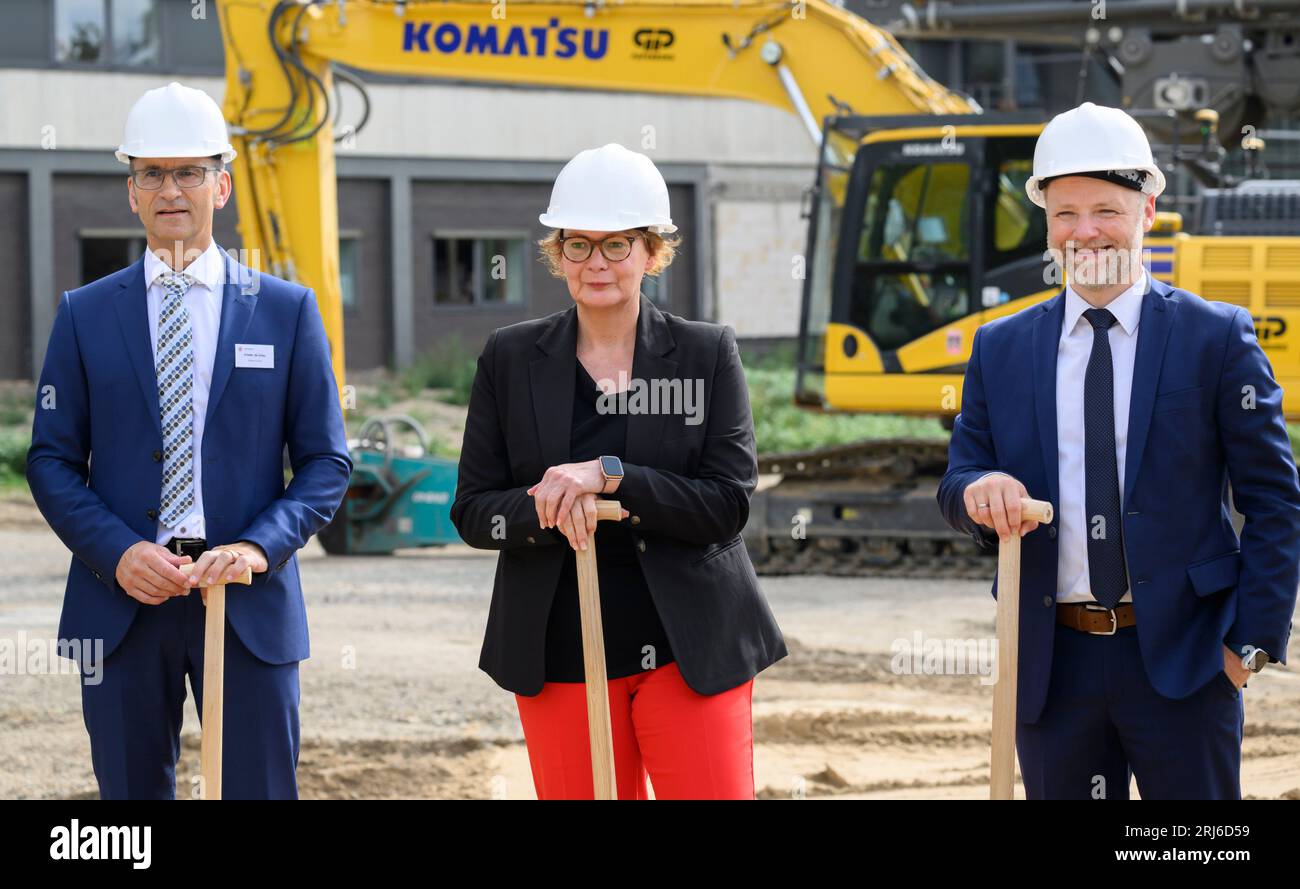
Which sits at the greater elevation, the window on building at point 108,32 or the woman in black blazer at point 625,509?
the window on building at point 108,32

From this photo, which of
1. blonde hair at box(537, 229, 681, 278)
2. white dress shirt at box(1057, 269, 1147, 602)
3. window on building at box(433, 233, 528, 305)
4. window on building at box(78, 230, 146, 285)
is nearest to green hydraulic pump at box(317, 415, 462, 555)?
blonde hair at box(537, 229, 681, 278)

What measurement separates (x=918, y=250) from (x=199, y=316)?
8.01m

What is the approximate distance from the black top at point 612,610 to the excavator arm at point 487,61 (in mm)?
8230

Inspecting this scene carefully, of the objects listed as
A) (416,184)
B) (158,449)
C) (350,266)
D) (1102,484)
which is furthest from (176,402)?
(416,184)

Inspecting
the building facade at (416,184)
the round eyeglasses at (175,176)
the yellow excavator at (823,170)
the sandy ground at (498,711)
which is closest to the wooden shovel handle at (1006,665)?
the round eyeglasses at (175,176)

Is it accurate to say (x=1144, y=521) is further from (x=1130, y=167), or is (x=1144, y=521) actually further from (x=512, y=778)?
(x=512, y=778)

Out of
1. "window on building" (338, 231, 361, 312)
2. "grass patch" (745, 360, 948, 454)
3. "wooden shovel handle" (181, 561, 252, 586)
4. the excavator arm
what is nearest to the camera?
"wooden shovel handle" (181, 561, 252, 586)

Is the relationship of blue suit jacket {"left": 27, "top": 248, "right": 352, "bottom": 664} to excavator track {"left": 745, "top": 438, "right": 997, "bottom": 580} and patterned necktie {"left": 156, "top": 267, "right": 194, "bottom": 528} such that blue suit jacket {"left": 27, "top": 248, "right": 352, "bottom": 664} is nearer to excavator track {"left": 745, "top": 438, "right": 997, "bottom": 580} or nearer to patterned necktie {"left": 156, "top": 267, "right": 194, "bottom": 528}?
patterned necktie {"left": 156, "top": 267, "right": 194, "bottom": 528}

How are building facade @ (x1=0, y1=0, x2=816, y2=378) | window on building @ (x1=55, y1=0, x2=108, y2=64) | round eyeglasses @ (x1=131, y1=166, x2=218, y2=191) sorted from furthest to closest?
1. window on building @ (x1=55, y1=0, x2=108, y2=64)
2. building facade @ (x1=0, y1=0, x2=816, y2=378)
3. round eyeglasses @ (x1=131, y1=166, x2=218, y2=191)

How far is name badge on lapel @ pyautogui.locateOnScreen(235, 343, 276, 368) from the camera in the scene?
153 inches

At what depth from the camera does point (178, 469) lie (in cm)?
384

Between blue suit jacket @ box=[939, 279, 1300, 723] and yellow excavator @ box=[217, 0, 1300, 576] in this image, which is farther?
yellow excavator @ box=[217, 0, 1300, 576]

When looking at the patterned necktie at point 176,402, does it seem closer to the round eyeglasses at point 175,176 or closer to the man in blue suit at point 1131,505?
the round eyeglasses at point 175,176

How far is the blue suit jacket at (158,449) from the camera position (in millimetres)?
3789
